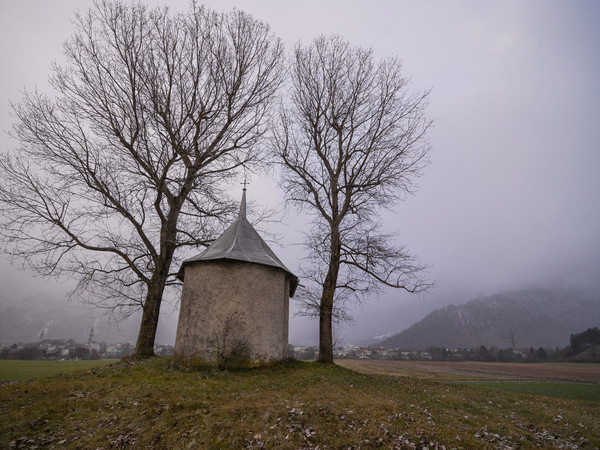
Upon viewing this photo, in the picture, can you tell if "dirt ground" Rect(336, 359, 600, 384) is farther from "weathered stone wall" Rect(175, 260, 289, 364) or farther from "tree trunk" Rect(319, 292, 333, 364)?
"weathered stone wall" Rect(175, 260, 289, 364)

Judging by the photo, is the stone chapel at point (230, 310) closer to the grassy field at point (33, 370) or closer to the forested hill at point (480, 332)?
the grassy field at point (33, 370)

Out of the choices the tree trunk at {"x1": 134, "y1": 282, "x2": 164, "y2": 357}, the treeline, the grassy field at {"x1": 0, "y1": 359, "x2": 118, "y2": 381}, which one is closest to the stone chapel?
the tree trunk at {"x1": 134, "y1": 282, "x2": 164, "y2": 357}

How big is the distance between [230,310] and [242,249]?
2510mm

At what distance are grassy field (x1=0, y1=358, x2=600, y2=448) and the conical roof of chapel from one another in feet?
13.0

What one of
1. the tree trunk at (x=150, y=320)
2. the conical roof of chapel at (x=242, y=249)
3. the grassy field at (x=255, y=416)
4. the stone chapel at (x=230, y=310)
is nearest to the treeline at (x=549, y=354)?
the grassy field at (x=255, y=416)

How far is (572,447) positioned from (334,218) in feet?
38.9

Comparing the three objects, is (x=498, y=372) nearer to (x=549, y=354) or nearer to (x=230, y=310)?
(x=549, y=354)

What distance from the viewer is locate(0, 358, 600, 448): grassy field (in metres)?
6.06

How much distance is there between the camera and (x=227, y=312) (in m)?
11.6

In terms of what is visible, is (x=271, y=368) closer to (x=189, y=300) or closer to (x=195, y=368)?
(x=195, y=368)

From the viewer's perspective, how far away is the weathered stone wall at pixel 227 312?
1146 centimetres

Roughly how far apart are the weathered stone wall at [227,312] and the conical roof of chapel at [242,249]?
0.26 metres

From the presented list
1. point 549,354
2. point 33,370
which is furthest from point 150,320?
point 549,354

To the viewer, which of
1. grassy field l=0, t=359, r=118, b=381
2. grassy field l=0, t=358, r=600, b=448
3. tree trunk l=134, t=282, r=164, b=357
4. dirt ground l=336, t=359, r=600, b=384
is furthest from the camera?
dirt ground l=336, t=359, r=600, b=384
